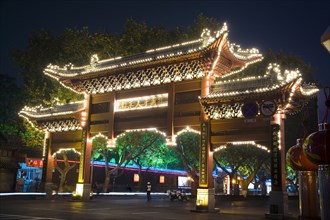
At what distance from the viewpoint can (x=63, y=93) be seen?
1015 inches

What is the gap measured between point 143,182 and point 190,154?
18.6 metres

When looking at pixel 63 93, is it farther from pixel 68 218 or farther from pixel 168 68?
pixel 68 218

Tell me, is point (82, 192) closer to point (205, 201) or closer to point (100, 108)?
point (100, 108)

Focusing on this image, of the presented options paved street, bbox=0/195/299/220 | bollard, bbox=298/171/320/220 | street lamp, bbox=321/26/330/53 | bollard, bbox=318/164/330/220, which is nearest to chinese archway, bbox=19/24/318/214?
paved street, bbox=0/195/299/220

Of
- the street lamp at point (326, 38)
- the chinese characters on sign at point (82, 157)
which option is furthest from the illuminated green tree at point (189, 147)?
the street lamp at point (326, 38)

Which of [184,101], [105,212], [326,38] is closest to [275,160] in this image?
[184,101]

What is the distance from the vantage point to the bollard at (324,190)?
443 centimetres

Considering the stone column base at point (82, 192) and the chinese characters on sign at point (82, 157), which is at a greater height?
the chinese characters on sign at point (82, 157)

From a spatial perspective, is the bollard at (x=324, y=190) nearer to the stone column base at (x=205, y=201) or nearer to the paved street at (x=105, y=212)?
the paved street at (x=105, y=212)

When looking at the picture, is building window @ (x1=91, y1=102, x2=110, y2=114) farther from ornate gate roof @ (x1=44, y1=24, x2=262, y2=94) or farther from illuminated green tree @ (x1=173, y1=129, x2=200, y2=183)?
illuminated green tree @ (x1=173, y1=129, x2=200, y2=183)

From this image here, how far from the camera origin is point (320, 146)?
466 cm

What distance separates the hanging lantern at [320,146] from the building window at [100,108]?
16.5 meters

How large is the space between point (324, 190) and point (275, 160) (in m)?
10.3

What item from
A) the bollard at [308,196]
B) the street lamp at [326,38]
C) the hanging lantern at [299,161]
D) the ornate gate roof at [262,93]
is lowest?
the bollard at [308,196]
